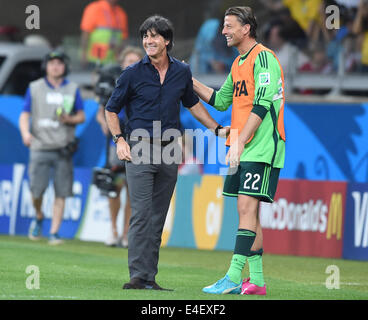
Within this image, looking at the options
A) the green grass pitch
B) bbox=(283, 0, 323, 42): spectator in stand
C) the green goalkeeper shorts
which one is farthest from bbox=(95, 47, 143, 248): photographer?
the green goalkeeper shorts

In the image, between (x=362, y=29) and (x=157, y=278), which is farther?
(x=362, y=29)

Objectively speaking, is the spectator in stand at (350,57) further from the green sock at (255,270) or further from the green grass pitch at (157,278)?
the green sock at (255,270)

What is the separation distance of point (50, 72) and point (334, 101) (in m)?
4.37

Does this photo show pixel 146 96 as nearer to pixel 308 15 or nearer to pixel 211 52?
pixel 308 15

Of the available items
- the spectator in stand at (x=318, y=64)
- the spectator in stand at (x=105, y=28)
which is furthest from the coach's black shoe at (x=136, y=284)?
the spectator in stand at (x=105, y=28)

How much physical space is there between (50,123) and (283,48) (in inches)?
178

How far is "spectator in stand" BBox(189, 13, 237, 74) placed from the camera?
17612 mm

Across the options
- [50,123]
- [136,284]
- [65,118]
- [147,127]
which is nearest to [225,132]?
[147,127]

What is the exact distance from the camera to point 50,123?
47.4ft

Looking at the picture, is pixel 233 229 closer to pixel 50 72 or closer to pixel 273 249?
pixel 273 249

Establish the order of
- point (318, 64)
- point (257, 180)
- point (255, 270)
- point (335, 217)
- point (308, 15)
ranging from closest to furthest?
point (257, 180) < point (255, 270) < point (335, 217) < point (318, 64) < point (308, 15)
